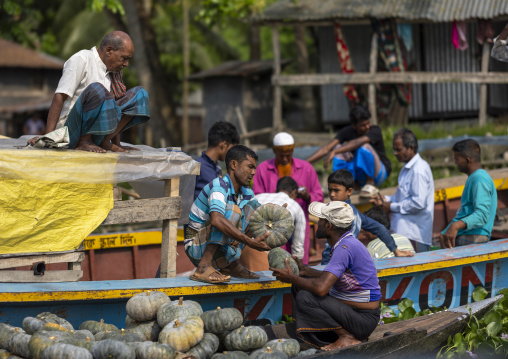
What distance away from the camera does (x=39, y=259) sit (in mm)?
5051

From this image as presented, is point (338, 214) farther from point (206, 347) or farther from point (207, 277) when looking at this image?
point (206, 347)

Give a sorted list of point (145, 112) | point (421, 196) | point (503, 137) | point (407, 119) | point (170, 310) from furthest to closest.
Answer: point (407, 119) → point (503, 137) → point (421, 196) → point (145, 112) → point (170, 310)

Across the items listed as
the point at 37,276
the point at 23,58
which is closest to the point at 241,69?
the point at 23,58

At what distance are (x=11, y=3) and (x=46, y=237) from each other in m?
8.93

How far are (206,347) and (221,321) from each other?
8.9 inches

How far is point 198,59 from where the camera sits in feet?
83.7

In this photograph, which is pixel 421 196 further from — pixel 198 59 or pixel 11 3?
pixel 198 59

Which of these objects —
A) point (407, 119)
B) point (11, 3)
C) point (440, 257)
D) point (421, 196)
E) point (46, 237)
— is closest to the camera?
point (46, 237)

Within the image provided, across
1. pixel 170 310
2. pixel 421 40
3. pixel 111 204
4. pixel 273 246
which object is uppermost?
pixel 421 40

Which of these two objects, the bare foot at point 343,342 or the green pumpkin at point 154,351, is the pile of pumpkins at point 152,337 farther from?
the bare foot at point 343,342

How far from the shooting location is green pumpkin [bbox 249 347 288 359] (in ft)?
14.9

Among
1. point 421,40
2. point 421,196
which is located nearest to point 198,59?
point 421,40

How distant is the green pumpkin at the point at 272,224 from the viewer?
207 inches

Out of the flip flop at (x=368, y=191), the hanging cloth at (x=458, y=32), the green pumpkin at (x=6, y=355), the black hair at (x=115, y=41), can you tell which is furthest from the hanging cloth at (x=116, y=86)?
the hanging cloth at (x=458, y=32)
